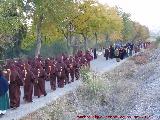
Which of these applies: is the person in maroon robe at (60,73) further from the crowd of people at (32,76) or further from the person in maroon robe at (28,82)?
the person in maroon robe at (28,82)

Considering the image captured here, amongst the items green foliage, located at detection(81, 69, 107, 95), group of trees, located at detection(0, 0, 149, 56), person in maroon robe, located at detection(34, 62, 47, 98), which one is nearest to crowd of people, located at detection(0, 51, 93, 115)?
person in maroon robe, located at detection(34, 62, 47, 98)

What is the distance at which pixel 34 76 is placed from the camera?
2180 centimetres

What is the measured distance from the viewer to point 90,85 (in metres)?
24.0

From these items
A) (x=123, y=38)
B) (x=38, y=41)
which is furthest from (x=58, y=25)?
(x=123, y=38)

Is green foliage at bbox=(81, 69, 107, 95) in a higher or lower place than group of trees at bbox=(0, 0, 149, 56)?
lower

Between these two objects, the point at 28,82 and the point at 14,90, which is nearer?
the point at 14,90

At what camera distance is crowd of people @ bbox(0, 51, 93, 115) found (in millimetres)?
19531

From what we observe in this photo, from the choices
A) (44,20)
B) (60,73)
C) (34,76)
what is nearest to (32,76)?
(34,76)

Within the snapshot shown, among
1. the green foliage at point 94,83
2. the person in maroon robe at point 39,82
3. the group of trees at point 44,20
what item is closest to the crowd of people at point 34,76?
the person in maroon robe at point 39,82

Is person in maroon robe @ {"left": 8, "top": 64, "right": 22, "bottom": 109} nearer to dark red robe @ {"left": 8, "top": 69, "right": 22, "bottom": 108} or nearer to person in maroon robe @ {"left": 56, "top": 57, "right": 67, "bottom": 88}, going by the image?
dark red robe @ {"left": 8, "top": 69, "right": 22, "bottom": 108}

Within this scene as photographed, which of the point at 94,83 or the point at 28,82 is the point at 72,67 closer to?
the point at 94,83

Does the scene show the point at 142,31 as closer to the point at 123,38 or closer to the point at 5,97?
the point at 123,38

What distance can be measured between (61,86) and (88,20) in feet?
102

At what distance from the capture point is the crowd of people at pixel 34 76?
64.1 feet
